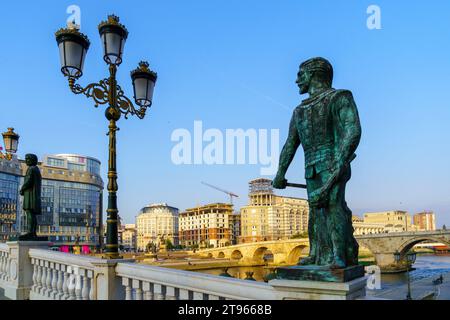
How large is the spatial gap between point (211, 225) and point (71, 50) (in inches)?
5723

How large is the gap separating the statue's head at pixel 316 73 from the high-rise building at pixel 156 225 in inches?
7208

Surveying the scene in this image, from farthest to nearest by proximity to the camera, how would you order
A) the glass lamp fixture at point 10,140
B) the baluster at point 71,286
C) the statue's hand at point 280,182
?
the glass lamp fixture at point 10,140 → the baluster at point 71,286 → the statue's hand at point 280,182

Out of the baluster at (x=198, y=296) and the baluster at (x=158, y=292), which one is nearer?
the baluster at (x=198, y=296)

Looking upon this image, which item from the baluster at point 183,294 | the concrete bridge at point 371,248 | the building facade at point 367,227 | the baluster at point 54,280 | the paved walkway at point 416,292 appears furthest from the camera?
the building facade at point 367,227

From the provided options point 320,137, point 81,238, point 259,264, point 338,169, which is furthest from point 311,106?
point 81,238

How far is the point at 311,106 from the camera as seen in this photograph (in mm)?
4211

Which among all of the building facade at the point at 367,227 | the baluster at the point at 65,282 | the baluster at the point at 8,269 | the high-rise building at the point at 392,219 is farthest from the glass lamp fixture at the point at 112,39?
the high-rise building at the point at 392,219

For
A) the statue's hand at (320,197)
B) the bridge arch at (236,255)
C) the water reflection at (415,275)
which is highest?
the statue's hand at (320,197)

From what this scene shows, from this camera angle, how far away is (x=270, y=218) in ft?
480

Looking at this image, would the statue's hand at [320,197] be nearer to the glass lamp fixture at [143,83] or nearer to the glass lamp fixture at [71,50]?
the glass lamp fixture at [143,83]

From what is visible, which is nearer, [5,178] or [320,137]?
[320,137]

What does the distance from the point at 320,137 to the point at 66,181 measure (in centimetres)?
10741

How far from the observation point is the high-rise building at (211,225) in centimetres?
14875
